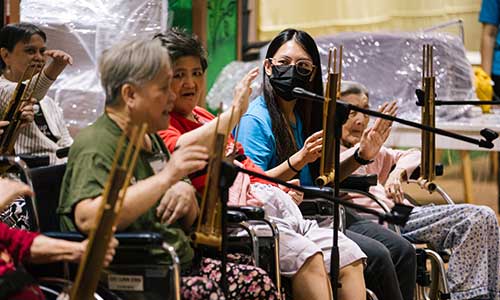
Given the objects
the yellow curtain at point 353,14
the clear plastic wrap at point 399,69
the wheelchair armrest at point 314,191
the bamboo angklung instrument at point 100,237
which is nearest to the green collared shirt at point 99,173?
the bamboo angklung instrument at point 100,237

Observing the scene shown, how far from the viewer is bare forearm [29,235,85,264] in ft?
8.82

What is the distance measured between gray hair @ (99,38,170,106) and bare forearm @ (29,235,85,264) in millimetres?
436

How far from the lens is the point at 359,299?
367 cm

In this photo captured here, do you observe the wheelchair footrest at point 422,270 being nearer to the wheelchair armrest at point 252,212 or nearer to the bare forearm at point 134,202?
the wheelchair armrest at point 252,212

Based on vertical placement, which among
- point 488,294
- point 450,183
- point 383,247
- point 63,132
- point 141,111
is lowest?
point 450,183

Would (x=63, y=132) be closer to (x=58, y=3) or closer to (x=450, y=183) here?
(x=58, y=3)

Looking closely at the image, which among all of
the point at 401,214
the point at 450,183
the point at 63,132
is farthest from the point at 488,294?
the point at 450,183

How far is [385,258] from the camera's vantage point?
3.88m

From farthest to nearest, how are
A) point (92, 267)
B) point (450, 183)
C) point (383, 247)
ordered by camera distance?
1. point (450, 183)
2. point (383, 247)
3. point (92, 267)

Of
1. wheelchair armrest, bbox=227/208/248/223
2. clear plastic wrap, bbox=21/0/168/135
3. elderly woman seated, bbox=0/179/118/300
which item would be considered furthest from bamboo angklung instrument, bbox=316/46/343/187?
clear plastic wrap, bbox=21/0/168/135

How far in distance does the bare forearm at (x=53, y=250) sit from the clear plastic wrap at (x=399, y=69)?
397cm

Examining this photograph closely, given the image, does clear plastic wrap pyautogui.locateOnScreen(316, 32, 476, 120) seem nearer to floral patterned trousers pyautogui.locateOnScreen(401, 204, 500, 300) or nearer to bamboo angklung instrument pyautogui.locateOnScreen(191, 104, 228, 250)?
floral patterned trousers pyautogui.locateOnScreen(401, 204, 500, 300)

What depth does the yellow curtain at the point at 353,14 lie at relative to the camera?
28.2ft

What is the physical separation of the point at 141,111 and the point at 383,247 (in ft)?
4.54
